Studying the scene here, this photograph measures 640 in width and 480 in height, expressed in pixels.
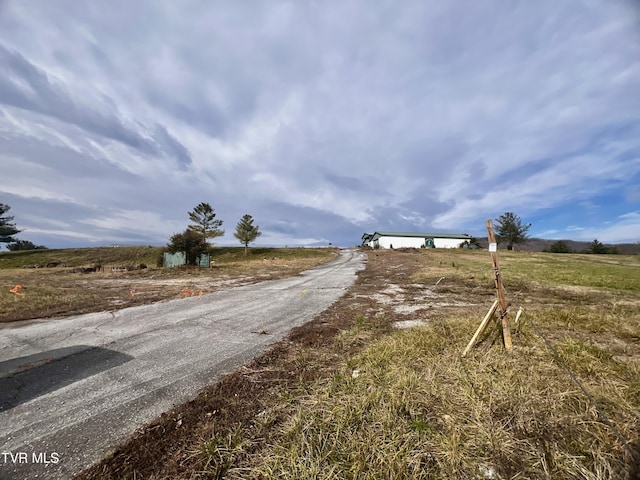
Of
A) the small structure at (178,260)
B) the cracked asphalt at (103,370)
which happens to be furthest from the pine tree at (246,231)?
the cracked asphalt at (103,370)

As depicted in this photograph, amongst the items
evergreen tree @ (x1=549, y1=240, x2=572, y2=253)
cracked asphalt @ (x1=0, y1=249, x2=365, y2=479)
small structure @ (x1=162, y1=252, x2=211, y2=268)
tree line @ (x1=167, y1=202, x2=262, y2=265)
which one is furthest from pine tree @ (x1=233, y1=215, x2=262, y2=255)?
evergreen tree @ (x1=549, y1=240, x2=572, y2=253)

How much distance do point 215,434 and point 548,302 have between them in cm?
1177

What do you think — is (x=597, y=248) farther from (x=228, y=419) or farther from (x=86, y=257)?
(x=86, y=257)

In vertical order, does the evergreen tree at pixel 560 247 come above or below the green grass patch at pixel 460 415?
above

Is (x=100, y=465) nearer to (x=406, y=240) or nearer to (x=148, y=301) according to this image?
→ (x=148, y=301)

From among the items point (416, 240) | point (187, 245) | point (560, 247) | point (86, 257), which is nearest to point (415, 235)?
point (416, 240)

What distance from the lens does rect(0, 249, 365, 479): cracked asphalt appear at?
8.16 ft

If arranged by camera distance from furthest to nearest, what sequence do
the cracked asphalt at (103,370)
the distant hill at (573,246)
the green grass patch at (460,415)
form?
the distant hill at (573,246), the cracked asphalt at (103,370), the green grass patch at (460,415)

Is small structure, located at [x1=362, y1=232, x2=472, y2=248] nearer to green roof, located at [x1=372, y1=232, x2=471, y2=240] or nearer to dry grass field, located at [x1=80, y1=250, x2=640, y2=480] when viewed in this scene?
green roof, located at [x1=372, y1=232, x2=471, y2=240]

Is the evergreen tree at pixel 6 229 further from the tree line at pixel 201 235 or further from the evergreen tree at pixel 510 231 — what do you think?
the evergreen tree at pixel 510 231

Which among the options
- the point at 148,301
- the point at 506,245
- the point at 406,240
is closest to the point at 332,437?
the point at 148,301

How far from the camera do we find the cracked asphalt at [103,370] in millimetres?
2488

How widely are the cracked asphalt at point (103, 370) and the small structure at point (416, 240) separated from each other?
52.2 metres

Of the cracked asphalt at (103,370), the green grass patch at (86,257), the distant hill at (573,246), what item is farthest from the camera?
the distant hill at (573,246)
